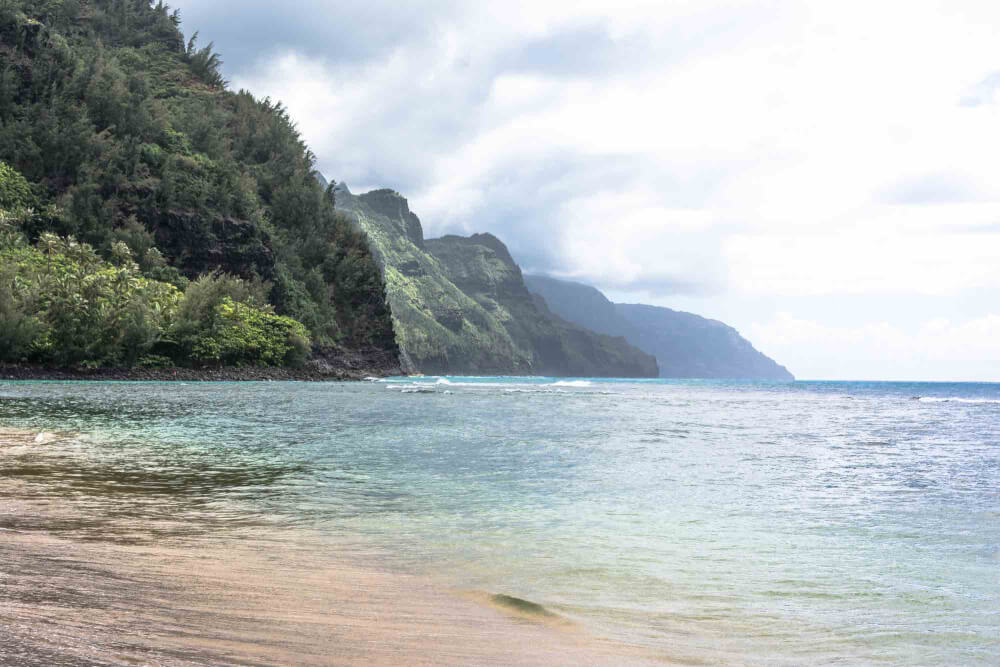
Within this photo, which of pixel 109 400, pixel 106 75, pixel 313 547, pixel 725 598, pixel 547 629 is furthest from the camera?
pixel 106 75

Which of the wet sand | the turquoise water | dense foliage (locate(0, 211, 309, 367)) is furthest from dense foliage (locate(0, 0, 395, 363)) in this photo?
the wet sand

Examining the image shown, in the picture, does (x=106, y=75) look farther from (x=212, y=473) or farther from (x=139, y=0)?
(x=212, y=473)

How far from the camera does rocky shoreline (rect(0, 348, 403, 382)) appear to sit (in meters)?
71.6

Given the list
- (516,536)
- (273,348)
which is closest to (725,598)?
(516,536)

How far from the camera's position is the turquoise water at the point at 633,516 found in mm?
6988

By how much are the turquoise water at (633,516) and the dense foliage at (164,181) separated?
215 ft

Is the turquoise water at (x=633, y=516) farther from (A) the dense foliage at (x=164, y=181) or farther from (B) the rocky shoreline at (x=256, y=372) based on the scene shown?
(A) the dense foliage at (x=164, y=181)

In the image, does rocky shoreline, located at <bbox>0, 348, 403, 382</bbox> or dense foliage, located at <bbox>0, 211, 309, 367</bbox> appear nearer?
rocky shoreline, located at <bbox>0, 348, 403, 382</bbox>

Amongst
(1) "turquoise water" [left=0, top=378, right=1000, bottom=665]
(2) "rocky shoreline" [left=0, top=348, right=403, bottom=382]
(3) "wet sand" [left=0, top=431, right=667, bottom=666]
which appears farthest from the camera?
(2) "rocky shoreline" [left=0, top=348, right=403, bottom=382]

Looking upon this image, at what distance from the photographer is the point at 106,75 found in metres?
125

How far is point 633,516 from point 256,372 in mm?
88018

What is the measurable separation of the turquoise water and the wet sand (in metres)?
0.63

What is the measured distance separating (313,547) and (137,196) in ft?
379

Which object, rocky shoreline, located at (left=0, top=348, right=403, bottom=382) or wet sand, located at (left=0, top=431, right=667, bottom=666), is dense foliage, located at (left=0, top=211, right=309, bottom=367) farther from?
wet sand, located at (left=0, top=431, right=667, bottom=666)
